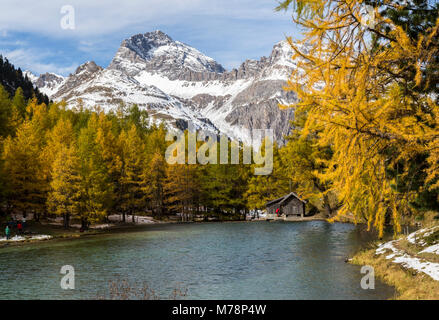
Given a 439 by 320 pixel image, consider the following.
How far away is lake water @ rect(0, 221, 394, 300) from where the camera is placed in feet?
59.0

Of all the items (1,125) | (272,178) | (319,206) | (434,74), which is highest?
(1,125)

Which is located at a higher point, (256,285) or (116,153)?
(116,153)

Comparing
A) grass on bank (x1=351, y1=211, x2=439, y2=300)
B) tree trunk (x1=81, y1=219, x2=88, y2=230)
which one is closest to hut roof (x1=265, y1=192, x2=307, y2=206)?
tree trunk (x1=81, y1=219, x2=88, y2=230)

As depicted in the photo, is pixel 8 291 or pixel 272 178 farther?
pixel 272 178

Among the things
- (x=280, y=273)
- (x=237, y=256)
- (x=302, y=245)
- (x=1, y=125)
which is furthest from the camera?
(x=1, y=125)

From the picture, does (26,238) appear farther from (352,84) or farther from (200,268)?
(352,84)

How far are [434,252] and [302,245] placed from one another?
15.7 meters

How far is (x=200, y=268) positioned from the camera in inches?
942

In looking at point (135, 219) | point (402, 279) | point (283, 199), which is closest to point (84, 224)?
point (135, 219)

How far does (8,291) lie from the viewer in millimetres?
19094

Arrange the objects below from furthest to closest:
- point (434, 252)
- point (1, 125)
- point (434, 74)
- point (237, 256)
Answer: point (1, 125) < point (237, 256) < point (434, 252) < point (434, 74)

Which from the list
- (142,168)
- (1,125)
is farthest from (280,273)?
(1,125)

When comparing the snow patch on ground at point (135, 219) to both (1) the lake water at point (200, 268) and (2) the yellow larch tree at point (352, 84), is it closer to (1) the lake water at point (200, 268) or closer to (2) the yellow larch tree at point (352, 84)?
(1) the lake water at point (200, 268)
